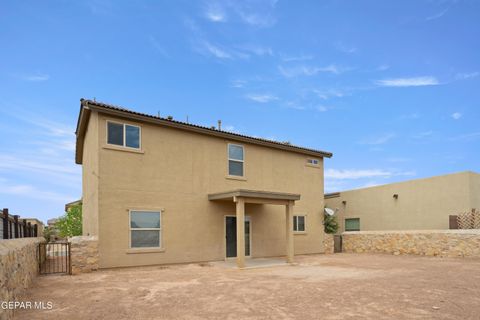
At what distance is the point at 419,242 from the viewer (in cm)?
1875

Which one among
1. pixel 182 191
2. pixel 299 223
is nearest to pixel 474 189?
pixel 299 223

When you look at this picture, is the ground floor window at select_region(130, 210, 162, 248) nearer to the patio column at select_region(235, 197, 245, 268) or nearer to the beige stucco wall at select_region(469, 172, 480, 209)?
the patio column at select_region(235, 197, 245, 268)

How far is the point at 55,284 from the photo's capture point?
10.6 meters

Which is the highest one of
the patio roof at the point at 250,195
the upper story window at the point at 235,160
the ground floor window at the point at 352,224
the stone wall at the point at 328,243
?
the upper story window at the point at 235,160

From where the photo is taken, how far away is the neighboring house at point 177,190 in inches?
542

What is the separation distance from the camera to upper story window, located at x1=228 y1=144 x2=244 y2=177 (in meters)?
17.6

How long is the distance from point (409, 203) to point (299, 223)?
7570mm

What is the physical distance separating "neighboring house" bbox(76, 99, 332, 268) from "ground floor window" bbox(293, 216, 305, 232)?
13 centimetres

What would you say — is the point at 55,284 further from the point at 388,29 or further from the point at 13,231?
the point at 388,29

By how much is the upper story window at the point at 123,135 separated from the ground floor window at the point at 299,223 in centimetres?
973

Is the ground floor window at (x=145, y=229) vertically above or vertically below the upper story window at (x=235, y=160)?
below

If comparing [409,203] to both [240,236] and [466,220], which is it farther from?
[240,236]

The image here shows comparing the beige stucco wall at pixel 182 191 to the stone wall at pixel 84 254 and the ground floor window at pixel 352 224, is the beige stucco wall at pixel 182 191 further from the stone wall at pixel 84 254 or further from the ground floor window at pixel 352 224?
the ground floor window at pixel 352 224

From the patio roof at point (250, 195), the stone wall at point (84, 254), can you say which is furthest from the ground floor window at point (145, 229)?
the patio roof at point (250, 195)
